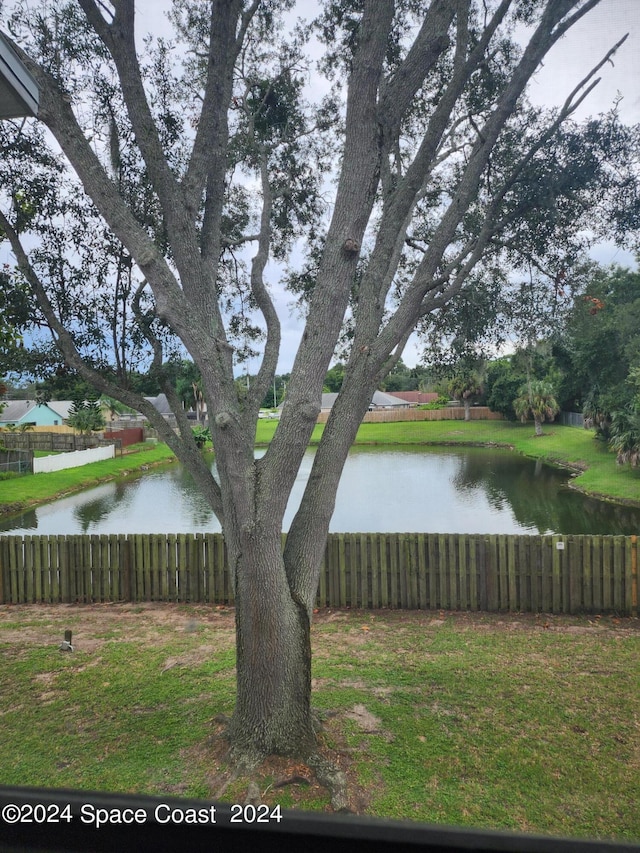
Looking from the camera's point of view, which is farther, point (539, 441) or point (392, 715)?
point (539, 441)

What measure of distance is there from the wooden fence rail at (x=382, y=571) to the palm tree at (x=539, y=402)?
29755 mm

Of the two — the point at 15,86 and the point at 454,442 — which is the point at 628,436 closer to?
the point at 454,442

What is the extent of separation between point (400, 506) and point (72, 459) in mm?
17466

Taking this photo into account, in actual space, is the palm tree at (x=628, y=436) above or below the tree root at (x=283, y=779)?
above

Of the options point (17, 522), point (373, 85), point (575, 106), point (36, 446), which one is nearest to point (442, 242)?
point (373, 85)

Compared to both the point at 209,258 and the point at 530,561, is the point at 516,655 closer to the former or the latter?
the point at 530,561

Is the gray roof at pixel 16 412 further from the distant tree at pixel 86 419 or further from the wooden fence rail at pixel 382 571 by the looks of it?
the wooden fence rail at pixel 382 571

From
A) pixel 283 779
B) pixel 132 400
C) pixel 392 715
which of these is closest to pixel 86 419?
pixel 132 400

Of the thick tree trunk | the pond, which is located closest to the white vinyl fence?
the pond

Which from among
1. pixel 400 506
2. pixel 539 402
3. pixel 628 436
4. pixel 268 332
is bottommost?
pixel 400 506

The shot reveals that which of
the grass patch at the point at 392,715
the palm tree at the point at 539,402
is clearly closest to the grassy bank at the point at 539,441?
the palm tree at the point at 539,402

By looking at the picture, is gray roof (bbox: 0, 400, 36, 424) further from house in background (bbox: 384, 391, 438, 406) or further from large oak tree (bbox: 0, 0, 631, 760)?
large oak tree (bbox: 0, 0, 631, 760)

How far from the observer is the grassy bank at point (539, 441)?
63.8ft

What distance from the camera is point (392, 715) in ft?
14.0
